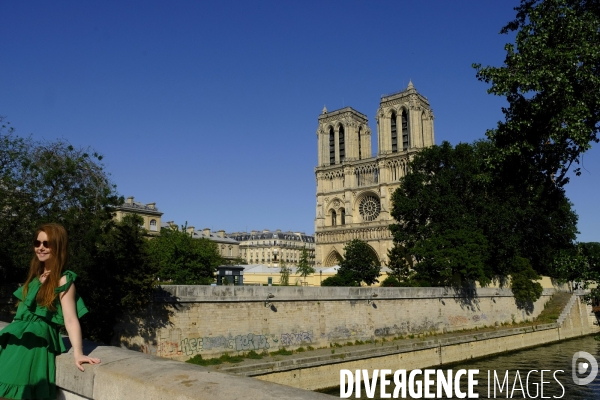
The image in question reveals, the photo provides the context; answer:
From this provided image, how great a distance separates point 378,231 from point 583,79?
198 feet

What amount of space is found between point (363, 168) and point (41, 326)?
238ft

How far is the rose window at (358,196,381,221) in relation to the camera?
2864 inches

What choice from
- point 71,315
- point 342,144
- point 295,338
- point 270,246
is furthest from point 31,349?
point 270,246

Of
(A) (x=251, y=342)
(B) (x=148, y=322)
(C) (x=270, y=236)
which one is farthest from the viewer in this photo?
(C) (x=270, y=236)

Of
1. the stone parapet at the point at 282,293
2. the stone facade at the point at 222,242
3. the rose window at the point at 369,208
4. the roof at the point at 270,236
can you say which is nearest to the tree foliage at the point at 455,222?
the stone parapet at the point at 282,293

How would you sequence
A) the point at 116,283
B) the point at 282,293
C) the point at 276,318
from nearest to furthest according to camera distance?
the point at 116,283 → the point at 276,318 → the point at 282,293

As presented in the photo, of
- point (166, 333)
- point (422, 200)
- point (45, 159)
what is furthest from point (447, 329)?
point (45, 159)

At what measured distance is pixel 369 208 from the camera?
73875 mm

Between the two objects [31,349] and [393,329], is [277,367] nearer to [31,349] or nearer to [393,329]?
[393,329]

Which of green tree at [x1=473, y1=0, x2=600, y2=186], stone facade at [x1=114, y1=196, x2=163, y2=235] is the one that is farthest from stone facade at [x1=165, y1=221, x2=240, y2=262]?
green tree at [x1=473, y1=0, x2=600, y2=186]

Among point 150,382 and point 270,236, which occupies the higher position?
point 270,236

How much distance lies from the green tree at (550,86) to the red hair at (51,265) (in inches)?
364

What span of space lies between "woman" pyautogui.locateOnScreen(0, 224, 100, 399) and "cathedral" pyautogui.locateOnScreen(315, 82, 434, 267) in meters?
66.0

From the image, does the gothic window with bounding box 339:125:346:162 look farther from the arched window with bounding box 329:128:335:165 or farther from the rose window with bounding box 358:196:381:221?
the rose window with bounding box 358:196:381:221
